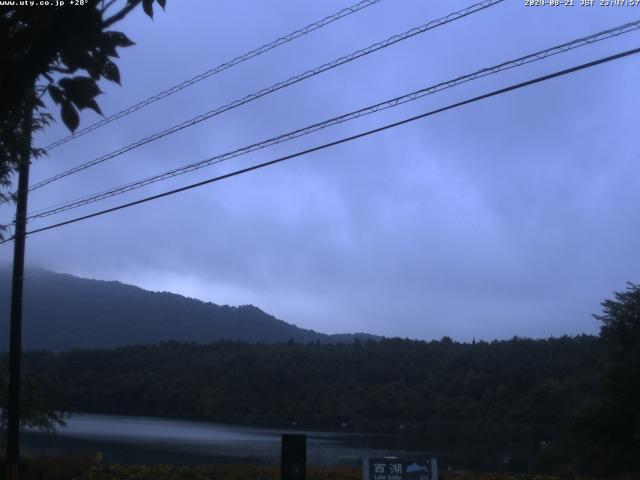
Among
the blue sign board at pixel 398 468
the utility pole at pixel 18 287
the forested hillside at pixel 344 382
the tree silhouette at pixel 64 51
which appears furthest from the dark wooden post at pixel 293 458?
the forested hillside at pixel 344 382

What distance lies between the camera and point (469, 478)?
1861cm

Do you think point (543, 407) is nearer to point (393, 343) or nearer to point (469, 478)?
point (393, 343)

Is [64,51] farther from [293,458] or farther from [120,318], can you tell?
[120,318]

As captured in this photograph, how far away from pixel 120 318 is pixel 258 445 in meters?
85.3

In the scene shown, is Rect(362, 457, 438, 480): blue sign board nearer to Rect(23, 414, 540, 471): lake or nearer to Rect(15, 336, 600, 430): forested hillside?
Rect(23, 414, 540, 471): lake

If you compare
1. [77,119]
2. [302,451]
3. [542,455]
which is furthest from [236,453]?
[77,119]

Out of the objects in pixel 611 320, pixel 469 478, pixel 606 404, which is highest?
pixel 611 320

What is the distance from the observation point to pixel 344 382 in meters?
58.0

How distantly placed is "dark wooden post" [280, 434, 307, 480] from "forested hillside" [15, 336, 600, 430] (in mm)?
35145

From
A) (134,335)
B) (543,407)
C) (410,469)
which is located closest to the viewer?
(410,469)

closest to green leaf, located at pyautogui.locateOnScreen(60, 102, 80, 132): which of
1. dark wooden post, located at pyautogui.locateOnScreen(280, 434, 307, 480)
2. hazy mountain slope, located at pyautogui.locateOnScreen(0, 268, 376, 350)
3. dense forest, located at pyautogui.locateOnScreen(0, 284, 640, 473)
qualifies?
dark wooden post, located at pyautogui.locateOnScreen(280, 434, 307, 480)

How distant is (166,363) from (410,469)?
5083cm

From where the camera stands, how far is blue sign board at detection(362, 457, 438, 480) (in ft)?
40.6

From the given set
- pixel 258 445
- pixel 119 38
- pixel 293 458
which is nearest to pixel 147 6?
pixel 119 38
